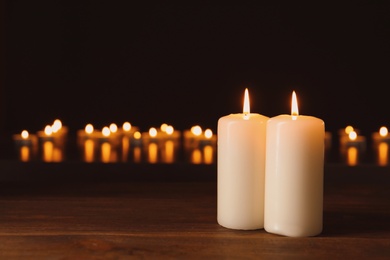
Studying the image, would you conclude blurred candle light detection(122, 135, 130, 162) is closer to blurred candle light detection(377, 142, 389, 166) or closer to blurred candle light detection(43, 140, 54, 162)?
blurred candle light detection(43, 140, 54, 162)

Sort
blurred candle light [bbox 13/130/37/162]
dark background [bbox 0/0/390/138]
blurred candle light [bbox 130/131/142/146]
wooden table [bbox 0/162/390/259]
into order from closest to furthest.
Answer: wooden table [bbox 0/162/390/259], blurred candle light [bbox 13/130/37/162], blurred candle light [bbox 130/131/142/146], dark background [bbox 0/0/390/138]

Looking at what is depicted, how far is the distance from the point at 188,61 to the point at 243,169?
2.00 metres

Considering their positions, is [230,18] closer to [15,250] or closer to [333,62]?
[333,62]

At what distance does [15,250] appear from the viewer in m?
0.59

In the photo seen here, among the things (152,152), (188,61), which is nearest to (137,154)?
(152,152)

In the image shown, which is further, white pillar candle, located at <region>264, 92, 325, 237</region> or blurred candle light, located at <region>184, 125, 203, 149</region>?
blurred candle light, located at <region>184, 125, 203, 149</region>

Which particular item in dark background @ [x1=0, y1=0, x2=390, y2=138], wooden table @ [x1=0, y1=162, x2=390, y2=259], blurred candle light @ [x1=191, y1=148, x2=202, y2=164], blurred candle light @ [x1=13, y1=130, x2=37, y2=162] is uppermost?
dark background @ [x1=0, y1=0, x2=390, y2=138]

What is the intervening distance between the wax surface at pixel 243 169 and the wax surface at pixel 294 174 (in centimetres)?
2

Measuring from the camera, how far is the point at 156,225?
692 mm

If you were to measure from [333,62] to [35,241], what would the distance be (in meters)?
2.16

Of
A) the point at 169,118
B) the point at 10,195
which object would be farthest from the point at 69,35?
the point at 10,195

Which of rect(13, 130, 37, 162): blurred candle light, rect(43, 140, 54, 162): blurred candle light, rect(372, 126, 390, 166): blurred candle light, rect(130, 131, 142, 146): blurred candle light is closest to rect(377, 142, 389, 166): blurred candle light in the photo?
rect(372, 126, 390, 166): blurred candle light

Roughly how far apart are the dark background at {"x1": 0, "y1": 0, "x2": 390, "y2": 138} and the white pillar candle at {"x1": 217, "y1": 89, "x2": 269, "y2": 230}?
6.42ft

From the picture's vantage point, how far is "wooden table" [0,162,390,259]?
1.93ft
